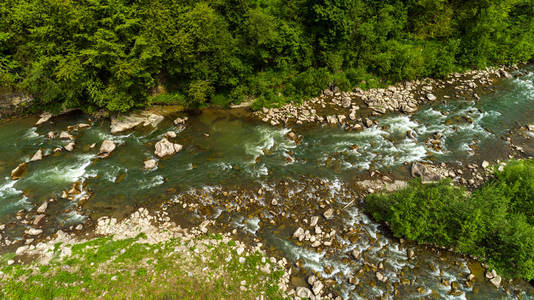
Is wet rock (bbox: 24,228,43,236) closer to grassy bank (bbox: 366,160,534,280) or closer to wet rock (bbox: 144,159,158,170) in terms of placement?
wet rock (bbox: 144,159,158,170)

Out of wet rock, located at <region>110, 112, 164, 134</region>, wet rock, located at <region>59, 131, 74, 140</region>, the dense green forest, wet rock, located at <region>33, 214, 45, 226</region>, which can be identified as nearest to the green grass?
wet rock, located at <region>33, 214, 45, 226</region>

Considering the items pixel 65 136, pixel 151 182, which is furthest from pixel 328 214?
pixel 65 136

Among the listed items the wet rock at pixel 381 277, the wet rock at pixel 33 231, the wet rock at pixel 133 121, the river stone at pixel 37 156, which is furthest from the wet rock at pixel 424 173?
the river stone at pixel 37 156

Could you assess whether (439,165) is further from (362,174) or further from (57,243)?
(57,243)

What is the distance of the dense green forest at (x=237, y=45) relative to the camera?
22.6 meters

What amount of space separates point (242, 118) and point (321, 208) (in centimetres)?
1389

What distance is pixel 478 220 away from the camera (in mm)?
13695

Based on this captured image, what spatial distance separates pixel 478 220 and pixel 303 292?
406 inches

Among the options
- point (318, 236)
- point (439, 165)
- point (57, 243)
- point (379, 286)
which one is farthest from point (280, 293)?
point (439, 165)

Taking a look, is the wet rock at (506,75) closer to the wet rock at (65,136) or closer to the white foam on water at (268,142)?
the white foam on water at (268,142)

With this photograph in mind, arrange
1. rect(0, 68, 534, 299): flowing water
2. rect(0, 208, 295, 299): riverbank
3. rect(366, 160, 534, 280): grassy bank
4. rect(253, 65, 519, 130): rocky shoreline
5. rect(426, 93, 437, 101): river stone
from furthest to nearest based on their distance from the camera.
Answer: rect(426, 93, 437, 101): river stone < rect(253, 65, 519, 130): rocky shoreline < rect(0, 68, 534, 299): flowing water < rect(366, 160, 534, 280): grassy bank < rect(0, 208, 295, 299): riverbank

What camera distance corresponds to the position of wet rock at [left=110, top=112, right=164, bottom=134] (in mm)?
25234

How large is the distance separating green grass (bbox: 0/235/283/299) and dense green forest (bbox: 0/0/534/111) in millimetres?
15114

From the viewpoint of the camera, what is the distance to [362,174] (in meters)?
20.2
